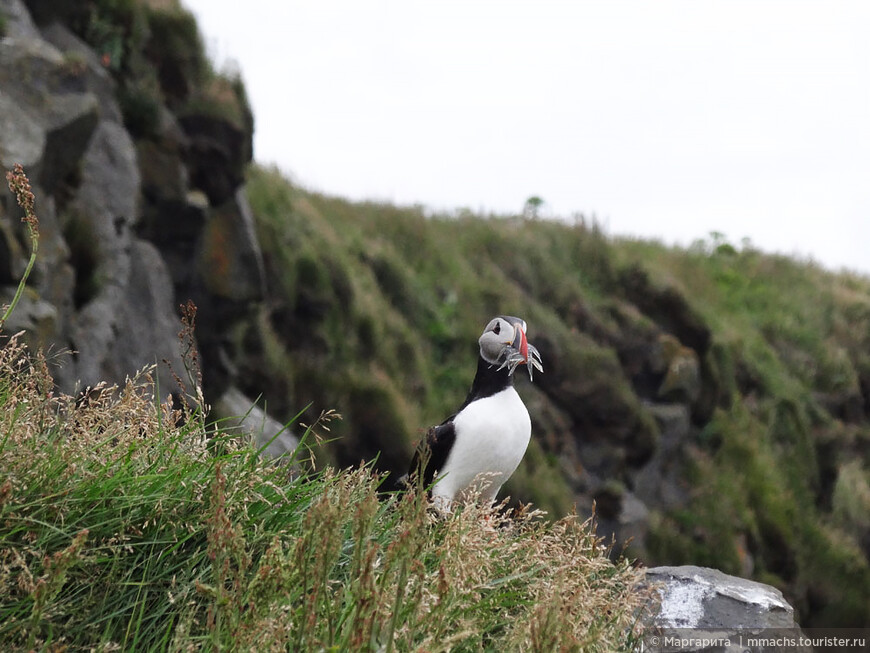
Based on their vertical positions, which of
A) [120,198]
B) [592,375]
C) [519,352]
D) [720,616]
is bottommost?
[592,375]

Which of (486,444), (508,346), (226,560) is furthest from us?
(508,346)

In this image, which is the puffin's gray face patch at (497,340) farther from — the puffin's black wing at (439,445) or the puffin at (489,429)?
the puffin's black wing at (439,445)

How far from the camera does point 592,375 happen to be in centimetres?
1614

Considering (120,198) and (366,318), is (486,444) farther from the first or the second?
(366,318)

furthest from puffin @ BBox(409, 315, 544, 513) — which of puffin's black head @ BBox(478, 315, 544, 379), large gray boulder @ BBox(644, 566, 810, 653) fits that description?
large gray boulder @ BBox(644, 566, 810, 653)

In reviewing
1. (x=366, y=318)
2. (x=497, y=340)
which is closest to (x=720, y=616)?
(x=497, y=340)

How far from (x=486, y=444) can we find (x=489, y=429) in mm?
75

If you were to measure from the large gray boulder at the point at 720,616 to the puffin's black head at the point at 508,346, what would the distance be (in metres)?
1.21

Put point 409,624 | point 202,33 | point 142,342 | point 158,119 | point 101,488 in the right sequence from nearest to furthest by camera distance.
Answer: point 409,624 < point 101,488 < point 142,342 < point 158,119 < point 202,33

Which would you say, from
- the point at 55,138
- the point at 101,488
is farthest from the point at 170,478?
the point at 55,138

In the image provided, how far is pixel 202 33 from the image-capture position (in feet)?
37.4

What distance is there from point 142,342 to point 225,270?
169cm

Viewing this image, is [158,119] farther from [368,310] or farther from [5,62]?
[368,310]

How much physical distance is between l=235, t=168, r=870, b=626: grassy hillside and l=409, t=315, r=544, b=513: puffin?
22.5 ft
